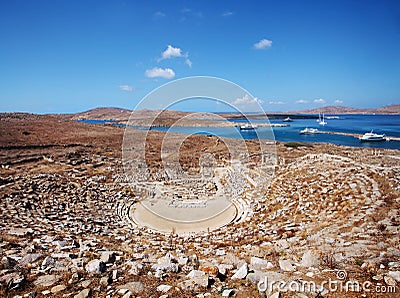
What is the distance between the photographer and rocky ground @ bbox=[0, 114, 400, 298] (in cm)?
409

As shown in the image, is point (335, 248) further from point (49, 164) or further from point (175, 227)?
point (49, 164)

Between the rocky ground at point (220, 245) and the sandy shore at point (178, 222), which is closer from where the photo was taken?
the rocky ground at point (220, 245)

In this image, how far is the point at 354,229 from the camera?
20.7ft

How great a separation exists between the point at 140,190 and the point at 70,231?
595 cm

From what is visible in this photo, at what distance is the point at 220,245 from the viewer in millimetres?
6672
